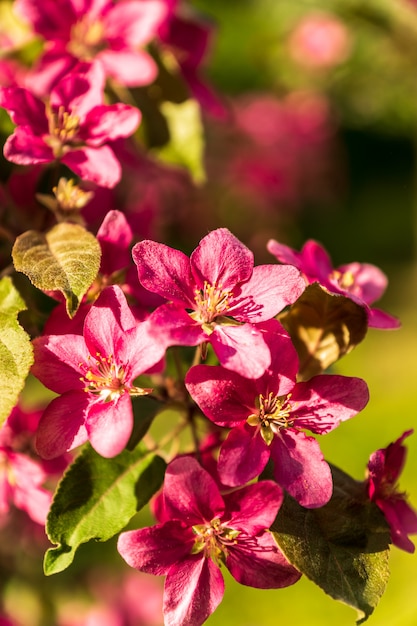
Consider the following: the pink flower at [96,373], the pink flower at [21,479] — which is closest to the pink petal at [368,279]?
the pink flower at [96,373]

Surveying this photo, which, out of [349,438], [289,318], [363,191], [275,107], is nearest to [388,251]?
[363,191]

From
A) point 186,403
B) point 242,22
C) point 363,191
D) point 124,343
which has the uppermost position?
point 124,343

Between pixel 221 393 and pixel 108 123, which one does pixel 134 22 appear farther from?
pixel 221 393

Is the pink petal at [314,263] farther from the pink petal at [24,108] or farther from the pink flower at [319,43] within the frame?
the pink flower at [319,43]

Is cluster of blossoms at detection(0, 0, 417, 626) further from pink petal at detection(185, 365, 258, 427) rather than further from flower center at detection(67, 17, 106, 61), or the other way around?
flower center at detection(67, 17, 106, 61)

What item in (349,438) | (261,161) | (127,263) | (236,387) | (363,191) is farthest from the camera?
(363,191)

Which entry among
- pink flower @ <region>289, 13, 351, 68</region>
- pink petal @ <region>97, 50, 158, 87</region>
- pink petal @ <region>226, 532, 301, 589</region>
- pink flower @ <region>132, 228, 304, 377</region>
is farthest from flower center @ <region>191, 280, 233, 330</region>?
pink flower @ <region>289, 13, 351, 68</region>

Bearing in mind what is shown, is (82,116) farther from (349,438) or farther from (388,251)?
(388,251)
